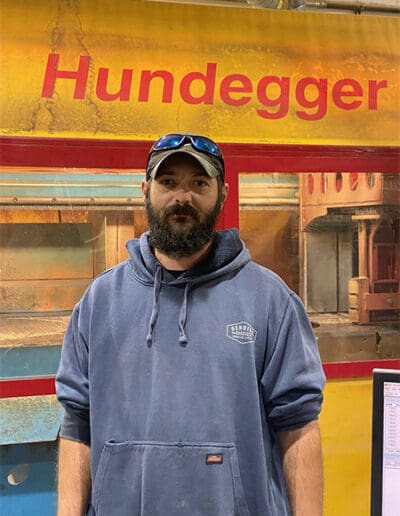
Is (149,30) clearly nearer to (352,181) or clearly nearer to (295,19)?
(295,19)

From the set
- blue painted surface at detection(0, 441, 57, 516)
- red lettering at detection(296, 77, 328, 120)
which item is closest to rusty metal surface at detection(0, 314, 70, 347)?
blue painted surface at detection(0, 441, 57, 516)

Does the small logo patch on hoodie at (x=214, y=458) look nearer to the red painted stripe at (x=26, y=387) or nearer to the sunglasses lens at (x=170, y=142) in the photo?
the sunglasses lens at (x=170, y=142)

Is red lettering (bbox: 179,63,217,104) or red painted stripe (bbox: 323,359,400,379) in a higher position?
red lettering (bbox: 179,63,217,104)

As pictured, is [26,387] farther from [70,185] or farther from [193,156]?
[193,156]

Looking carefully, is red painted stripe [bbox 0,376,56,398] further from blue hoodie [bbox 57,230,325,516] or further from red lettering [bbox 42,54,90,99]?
red lettering [bbox 42,54,90,99]

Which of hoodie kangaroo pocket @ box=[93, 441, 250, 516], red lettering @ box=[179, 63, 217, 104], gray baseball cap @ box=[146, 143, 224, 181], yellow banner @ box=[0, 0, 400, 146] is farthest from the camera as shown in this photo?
red lettering @ box=[179, 63, 217, 104]

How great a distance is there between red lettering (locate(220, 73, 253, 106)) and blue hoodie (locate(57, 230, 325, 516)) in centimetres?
112

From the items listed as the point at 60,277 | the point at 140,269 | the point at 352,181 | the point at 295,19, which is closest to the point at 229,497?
the point at 140,269

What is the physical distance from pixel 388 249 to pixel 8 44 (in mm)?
1783

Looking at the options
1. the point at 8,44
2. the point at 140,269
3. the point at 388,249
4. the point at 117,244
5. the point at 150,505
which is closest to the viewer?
the point at 150,505

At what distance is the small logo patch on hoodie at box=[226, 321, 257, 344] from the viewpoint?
4.21 feet

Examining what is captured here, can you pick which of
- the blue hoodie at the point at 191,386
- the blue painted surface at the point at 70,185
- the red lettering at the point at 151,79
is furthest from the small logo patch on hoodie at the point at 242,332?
the red lettering at the point at 151,79

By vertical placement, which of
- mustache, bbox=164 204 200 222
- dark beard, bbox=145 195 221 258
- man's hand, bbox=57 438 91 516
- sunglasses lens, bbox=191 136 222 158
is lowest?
man's hand, bbox=57 438 91 516

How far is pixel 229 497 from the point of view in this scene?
48.8 inches
